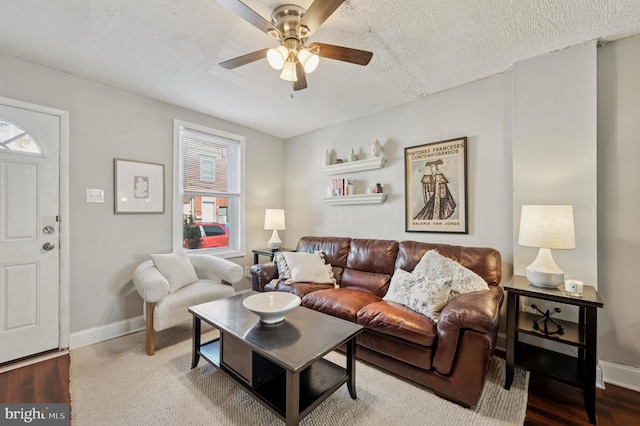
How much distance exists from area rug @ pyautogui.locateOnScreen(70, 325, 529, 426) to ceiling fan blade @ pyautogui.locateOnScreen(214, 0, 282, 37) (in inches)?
87.9

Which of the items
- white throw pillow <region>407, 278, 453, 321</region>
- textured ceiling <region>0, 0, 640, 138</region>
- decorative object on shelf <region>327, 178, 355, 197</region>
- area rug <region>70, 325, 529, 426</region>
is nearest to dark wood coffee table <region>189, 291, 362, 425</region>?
area rug <region>70, 325, 529, 426</region>

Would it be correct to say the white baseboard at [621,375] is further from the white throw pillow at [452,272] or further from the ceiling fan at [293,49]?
the ceiling fan at [293,49]

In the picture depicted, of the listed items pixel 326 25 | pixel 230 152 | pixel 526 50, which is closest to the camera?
pixel 326 25

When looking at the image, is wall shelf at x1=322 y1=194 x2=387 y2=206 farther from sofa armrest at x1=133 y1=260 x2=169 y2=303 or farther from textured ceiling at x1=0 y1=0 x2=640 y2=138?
sofa armrest at x1=133 y1=260 x2=169 y2=303

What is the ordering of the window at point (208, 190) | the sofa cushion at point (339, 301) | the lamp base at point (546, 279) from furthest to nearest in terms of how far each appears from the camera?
the window at point (208, 190) → the sofa cushion at point (339, 301) → the lamp base at point (546, 279)

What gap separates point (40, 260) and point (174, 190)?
127 cm

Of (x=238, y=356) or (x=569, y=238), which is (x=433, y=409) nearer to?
(x=238, y=356)

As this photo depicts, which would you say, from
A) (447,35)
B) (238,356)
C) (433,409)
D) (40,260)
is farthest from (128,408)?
(447,35)

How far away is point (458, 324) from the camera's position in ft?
5.40

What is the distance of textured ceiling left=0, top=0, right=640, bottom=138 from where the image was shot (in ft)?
5.38

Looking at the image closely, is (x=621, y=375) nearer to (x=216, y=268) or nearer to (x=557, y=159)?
(x=557, y=159)

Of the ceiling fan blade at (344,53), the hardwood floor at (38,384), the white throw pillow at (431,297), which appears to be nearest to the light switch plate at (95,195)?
the hardwood floor at (38,384)

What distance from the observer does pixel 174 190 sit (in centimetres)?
307

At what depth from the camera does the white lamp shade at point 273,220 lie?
12.3 feet
